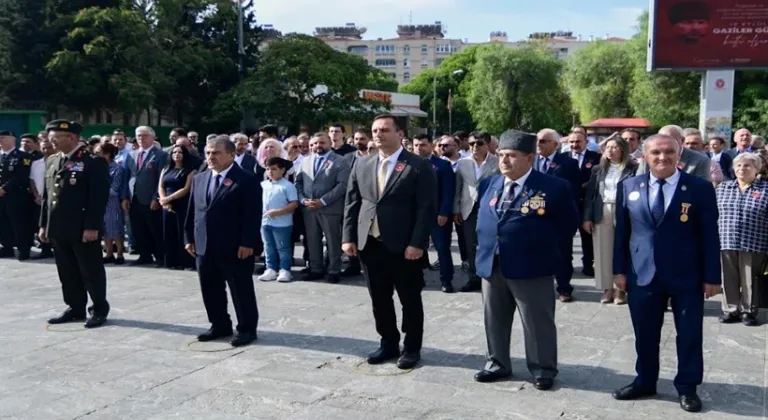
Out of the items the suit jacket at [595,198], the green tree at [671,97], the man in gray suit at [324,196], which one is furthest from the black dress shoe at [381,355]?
the green tree at [671,97]

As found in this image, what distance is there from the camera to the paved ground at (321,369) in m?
4.75

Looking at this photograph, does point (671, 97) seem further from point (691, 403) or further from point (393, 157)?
point (691, 403)

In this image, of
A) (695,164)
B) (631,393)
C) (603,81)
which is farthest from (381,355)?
(603,81)

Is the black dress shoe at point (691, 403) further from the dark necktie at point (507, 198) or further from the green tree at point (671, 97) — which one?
the green tree at point (671, 97)

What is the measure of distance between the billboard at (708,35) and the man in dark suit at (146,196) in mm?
16613

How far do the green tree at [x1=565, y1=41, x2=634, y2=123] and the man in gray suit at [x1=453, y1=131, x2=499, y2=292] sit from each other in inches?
1729

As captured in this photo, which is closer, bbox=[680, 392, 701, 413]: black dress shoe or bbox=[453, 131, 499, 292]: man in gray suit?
bbox=[680, 392, 701, 413]: black dress shoe

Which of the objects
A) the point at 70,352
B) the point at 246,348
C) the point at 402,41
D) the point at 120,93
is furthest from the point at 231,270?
the point at 402,41

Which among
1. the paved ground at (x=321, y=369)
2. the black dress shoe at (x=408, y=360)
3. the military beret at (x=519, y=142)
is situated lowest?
the paved ground at (x=321, y=369)

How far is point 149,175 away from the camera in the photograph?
1030 cm

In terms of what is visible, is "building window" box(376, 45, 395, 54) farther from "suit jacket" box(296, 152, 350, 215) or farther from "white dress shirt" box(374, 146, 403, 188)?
"white dress shirt" box(374, 146, 403, 188)

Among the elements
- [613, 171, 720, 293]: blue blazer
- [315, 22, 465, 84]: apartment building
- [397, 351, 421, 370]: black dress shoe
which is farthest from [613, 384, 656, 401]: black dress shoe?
[315, 22, 465, 84]: apartment building

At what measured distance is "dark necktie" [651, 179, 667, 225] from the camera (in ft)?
15.4

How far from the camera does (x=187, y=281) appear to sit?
9398mm
